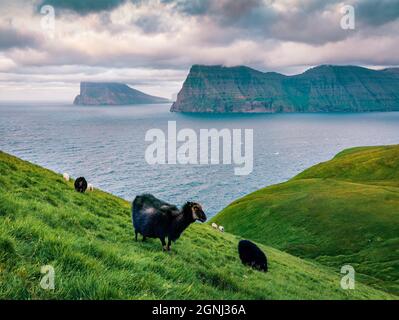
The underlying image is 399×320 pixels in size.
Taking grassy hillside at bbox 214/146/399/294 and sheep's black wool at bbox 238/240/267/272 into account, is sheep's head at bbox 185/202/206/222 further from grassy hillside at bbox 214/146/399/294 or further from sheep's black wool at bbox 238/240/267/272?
grassy hillside at bbox 214/146/399/294

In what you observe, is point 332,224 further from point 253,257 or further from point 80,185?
point 80,185

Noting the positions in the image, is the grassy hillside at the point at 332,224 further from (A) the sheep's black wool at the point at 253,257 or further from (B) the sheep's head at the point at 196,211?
(B) the sheep's head at the point at 196,211

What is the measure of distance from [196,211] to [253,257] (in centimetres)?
1020

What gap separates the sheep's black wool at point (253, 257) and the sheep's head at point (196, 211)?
9.63m

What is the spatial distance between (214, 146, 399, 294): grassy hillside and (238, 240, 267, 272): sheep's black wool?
24.1 metres

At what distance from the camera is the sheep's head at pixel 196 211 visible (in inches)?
547

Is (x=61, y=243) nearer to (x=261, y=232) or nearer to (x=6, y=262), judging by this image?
(x=6, y=262)

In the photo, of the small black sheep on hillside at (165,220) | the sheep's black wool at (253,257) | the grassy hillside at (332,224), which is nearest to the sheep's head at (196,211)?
the small black sheep on hillside at (165,220)

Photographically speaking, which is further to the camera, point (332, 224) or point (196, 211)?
point (332, 224)

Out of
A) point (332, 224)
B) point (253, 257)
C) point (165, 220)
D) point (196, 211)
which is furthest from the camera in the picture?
point (332, 224)

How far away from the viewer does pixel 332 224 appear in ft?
200

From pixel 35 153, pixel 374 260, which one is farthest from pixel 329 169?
pixel 35 153

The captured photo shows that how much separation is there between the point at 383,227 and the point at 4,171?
55.3 meters

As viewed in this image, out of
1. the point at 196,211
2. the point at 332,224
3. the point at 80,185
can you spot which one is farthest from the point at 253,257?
the point at 332,224
